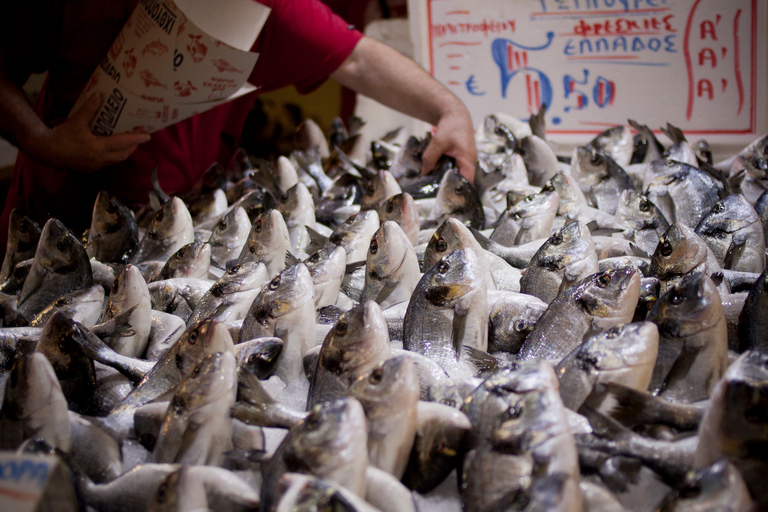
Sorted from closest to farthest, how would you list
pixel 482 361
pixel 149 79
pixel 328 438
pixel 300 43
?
pixel 328 438 → pixel 482 361 → pixel 149 79 → pixel 300 43

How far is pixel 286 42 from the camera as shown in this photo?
274cm

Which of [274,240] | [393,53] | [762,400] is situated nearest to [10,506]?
[762,400]

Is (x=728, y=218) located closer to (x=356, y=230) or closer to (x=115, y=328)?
(x=356, y=230)

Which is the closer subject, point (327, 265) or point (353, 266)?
point (327, 265)

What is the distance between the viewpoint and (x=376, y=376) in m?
0.99

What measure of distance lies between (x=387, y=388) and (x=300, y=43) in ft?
7.32

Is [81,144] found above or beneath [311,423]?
above

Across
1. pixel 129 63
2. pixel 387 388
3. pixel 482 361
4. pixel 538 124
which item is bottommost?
pixel 482 361

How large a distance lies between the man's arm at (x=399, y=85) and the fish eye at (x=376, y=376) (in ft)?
5.91

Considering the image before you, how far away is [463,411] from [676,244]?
79 cm

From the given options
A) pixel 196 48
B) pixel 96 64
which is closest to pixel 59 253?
pixel 196 48

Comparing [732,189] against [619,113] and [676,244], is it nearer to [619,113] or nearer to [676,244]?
[676,244]

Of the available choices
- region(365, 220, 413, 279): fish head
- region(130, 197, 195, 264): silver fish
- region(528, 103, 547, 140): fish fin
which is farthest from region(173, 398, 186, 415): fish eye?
region(528, 103, 547, 140): fish fin

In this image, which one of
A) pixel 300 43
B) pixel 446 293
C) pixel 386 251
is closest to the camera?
pixel 446 293
